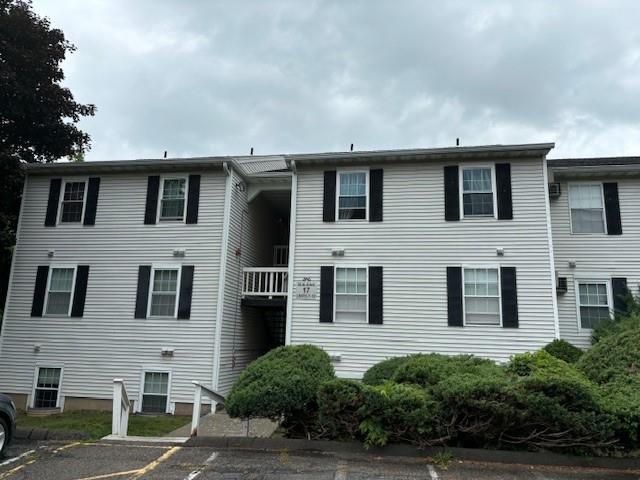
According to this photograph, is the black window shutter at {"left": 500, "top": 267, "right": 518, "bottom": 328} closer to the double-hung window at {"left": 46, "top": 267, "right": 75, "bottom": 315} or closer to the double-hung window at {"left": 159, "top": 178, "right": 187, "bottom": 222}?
the double-hung window at {"left": 159, "top": 178, "right": 187, "bottom": 222}

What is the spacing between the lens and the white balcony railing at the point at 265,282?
1224cm

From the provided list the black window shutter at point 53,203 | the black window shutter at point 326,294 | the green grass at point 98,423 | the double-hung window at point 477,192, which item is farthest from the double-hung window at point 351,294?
the black window shutter at point 53,203

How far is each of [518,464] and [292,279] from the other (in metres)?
6.89

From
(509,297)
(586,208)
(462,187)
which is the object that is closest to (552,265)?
(509,297)

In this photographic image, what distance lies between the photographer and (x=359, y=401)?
6113 mm

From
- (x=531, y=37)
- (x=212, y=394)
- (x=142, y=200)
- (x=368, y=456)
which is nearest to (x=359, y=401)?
(x=368, y=456)

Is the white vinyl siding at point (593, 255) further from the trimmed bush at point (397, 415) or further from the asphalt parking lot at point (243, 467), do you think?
the trimmed bush at point (397, 415)

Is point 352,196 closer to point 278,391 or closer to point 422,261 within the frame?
point 422,261

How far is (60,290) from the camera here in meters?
12.2

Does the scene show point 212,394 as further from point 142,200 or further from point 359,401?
point 142,200

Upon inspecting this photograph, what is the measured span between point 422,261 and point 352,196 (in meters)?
2.54

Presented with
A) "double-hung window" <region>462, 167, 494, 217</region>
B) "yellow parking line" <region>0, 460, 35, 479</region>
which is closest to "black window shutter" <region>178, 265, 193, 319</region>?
"yellow parking line" <region>0, 460, 35, 479</region>

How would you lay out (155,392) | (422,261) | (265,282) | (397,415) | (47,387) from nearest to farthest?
(397,415)
(422,261)
(155,392)
(47,387)
(265,282)

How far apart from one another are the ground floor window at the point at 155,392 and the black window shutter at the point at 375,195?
674 centimetres
